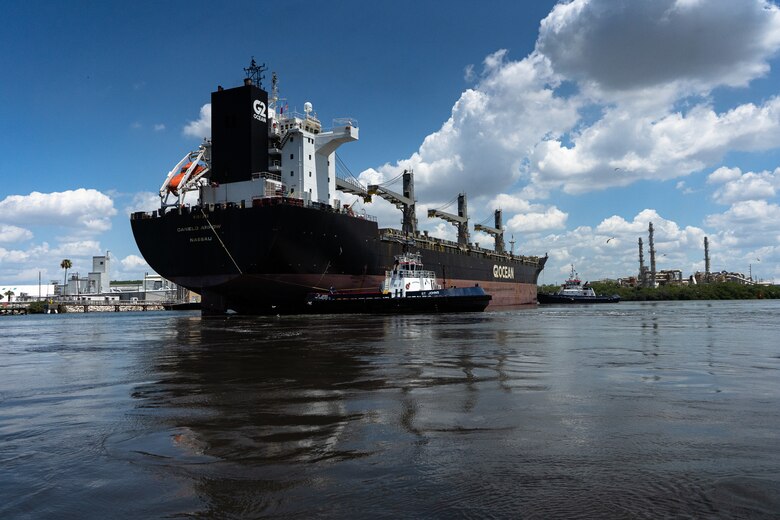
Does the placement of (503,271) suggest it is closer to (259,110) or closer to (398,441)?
(259,110)

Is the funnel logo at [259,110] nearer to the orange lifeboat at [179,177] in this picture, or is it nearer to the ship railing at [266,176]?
the ship railing at [266,176]

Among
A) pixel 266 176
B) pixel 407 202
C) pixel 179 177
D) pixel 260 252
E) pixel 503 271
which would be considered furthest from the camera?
pixel 503 271

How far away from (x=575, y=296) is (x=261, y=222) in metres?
59.0

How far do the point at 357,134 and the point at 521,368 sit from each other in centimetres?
3680

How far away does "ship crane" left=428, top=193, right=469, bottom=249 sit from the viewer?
63622mm

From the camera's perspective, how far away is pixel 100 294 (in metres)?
114

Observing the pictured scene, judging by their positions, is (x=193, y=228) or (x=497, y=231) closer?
(x=193, y=228)

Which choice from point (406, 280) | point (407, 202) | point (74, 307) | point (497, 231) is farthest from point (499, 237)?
point (74, 307)

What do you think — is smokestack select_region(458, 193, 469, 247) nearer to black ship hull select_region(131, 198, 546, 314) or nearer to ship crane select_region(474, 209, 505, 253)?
ship crane select_region(474, 209, 505, 253)

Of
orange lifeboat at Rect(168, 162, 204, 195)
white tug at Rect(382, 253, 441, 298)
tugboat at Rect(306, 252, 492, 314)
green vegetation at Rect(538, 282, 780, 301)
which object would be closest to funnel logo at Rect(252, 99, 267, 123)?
orange lifeboat at Rect(168, 162, 204, 195)

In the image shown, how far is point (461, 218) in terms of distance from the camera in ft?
218

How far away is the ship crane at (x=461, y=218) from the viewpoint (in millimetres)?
63622

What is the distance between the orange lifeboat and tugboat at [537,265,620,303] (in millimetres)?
56383

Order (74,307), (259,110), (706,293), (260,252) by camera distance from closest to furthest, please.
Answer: (260,252) < (259,110) < (74,307) < (706,293)
